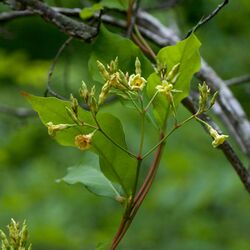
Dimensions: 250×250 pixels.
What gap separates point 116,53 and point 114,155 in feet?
0.65

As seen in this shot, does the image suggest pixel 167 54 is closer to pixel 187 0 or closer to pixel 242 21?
pixel 187 0

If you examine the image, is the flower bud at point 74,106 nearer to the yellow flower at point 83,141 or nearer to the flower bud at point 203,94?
the yellow flower at point 83,141

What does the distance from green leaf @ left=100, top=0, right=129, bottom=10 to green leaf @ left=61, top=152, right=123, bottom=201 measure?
0.34m

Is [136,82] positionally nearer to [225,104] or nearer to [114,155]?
[114,155]

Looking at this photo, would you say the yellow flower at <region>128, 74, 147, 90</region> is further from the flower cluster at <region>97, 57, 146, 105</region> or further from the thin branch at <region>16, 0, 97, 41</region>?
the thin branch at <region>16, 0, 97, 41</region>

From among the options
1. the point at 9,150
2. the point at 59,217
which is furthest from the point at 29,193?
the point at 9,150

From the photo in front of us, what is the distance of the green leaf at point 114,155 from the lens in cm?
134

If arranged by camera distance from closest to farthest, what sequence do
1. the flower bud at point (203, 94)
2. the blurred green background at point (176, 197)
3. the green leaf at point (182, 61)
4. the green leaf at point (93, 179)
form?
the flower bud at point (203, 94), the green leaf at point (182, 61), the green leaf at point (93, 179), the blurred green background at point (176, 197)

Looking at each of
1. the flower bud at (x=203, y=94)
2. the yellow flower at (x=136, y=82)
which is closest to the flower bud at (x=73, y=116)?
the yellow flower at (x=136, y=82)

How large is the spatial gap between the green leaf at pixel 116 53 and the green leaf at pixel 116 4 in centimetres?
22

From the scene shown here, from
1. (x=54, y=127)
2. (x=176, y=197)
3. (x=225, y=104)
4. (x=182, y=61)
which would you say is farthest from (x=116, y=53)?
(x=176, y=197)

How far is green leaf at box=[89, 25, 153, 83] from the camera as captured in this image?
1412 mm

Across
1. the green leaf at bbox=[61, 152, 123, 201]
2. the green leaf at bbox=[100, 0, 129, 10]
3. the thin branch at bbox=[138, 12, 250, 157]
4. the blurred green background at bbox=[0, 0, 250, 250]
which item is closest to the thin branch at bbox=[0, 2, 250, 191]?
the thin branch at bbox=[138, 12, 250, 157]

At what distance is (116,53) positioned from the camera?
1414 millimetres
